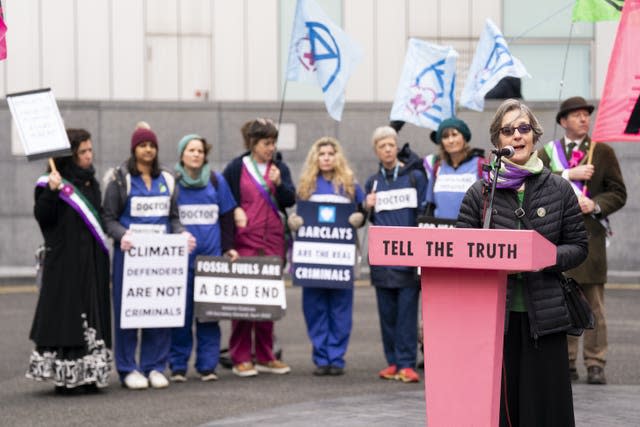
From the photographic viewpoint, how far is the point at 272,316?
37.3 ft

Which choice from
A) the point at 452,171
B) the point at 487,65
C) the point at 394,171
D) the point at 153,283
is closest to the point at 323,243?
the point at 394,171

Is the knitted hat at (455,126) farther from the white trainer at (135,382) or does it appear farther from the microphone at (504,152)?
the microphone at (504,152)

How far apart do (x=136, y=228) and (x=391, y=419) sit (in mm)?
2947

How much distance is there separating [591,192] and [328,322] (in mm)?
2470

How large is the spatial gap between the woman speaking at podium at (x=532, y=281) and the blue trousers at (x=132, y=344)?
490cm

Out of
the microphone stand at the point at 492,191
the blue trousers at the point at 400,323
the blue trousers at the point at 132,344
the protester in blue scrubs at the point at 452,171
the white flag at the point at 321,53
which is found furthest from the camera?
the white flag at the point at 321,53

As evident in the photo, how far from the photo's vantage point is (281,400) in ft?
33.3

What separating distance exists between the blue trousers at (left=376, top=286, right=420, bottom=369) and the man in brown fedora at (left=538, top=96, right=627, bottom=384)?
1.27 meters

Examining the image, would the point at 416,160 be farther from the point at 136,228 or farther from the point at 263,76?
the point at 263,76

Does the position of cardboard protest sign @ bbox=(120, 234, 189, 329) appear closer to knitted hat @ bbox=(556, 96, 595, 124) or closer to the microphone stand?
knitted hat @ bbox=(556, 96, 595, 124)

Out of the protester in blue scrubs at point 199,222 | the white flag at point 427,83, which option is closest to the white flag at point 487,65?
the white flag at point 427,83

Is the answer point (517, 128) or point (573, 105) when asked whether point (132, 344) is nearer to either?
point (573, 105)

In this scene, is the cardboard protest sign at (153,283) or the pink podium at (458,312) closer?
the pink podium at (458,312)

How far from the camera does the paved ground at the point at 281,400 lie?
9.18m
